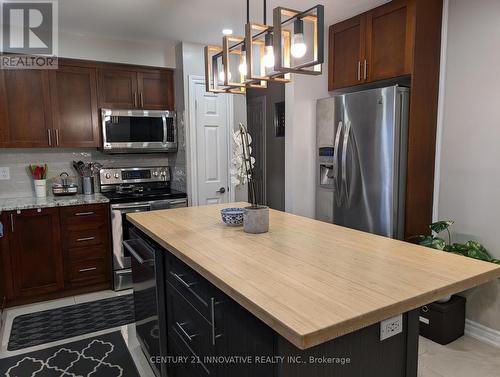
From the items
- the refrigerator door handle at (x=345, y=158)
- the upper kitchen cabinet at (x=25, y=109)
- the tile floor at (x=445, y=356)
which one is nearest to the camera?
the tile floor at (x=445, y=356)

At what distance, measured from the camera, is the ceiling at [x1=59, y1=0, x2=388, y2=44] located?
274 cm

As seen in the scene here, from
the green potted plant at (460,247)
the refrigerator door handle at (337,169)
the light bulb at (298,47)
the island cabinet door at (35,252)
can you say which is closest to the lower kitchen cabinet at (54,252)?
the island cabinet door at (35,252)

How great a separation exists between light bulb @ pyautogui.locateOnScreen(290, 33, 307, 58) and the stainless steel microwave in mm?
2651

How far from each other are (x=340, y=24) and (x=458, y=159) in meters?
Result: 1.53

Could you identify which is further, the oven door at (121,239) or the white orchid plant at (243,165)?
the oven door at (121,239)

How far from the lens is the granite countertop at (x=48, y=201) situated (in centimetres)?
314

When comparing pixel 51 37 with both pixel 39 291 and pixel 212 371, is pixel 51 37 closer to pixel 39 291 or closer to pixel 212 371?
pixel 39 291

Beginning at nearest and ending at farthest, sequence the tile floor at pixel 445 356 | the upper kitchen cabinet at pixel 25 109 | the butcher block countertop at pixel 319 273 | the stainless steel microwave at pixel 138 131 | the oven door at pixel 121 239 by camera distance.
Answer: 1. the butcher block countertop at pixel 319 273
2. the tile floor at pixel 445 356
3. the upper kitchen cabinet at pixel 25 109
4. the oven door at pixel 121 239
5. the stainless steel microwave at pixel 138 131

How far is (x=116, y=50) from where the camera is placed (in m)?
3.65

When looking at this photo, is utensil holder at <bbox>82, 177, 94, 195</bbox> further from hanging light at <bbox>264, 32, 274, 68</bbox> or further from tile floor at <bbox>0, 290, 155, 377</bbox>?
hanging light at <bbox>264, 32, 274, 68</bbox>

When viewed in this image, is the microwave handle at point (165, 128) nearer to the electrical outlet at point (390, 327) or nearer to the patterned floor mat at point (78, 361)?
the patterned floor mat at point (78, 361)

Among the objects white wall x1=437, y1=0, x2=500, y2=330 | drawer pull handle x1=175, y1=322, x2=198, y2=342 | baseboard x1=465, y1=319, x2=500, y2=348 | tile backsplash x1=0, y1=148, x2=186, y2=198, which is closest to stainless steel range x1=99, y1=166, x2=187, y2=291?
tile backsplash x1=0, y1=148, x2=186, y2=198

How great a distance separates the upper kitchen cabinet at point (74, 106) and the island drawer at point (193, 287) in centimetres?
227

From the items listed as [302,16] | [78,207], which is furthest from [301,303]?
[78,207]
